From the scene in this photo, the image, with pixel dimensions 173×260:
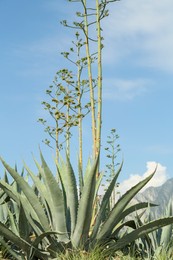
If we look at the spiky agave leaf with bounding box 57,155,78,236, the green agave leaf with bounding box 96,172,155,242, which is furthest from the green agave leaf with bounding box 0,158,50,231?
the green agave leaf with bounding box 96,172,155,242

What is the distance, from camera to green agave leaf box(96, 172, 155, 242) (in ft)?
15.9

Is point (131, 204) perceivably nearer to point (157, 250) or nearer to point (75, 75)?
point (157, 250)

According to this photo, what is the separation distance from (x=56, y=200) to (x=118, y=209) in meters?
0.61

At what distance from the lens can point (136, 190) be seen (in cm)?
489

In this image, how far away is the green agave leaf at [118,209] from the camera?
4855mm

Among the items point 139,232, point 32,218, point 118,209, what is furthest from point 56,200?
point 139,232

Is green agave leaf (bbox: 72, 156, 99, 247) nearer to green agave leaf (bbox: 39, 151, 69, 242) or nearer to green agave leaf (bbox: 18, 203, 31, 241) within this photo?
green agave leaf (bbox: 39, 151, 69, 242)

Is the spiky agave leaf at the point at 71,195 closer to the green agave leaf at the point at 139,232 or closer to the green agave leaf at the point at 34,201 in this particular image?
the green agave leaf at the point at 34,201

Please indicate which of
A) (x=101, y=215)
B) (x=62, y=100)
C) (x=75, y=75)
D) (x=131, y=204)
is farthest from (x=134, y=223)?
(x=62, y=100)

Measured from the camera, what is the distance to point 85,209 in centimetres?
470

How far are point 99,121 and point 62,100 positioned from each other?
8678mm

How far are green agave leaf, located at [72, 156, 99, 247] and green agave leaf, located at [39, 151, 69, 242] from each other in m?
0.12

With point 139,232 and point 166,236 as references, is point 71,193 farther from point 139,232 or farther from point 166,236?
point 166,236

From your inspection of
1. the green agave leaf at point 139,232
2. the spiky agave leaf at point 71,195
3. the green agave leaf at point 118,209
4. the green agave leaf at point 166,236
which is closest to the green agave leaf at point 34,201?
the spiky agave leaf at point 71,195
